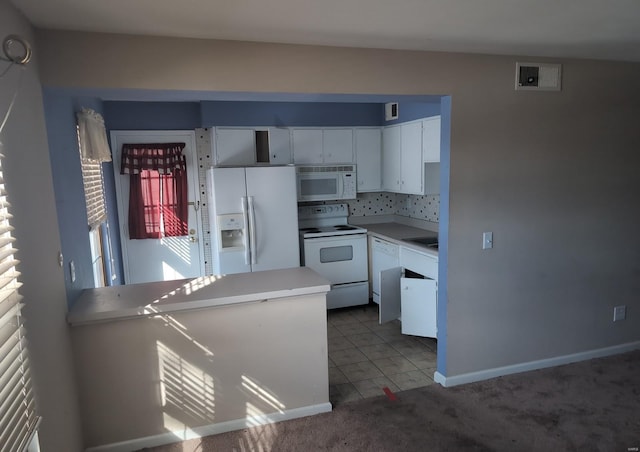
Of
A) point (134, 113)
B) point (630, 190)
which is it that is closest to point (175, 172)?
point (134, 113)

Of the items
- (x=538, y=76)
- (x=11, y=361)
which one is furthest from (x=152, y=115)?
(x=538, y=76)

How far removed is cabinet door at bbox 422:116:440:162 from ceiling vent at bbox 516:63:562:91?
94cm

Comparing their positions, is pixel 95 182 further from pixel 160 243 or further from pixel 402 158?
pixel 402 158

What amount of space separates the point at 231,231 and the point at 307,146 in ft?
4.15

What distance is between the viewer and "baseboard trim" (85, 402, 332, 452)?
2363 millimetres

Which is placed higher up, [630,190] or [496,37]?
[496,37]

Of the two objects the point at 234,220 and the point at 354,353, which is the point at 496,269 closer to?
the point at 354,353

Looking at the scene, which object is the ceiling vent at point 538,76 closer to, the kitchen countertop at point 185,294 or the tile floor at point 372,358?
the kitchen countertop at point 185,294

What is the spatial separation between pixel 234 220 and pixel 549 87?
2.79 metres

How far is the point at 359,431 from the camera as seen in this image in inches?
99.0

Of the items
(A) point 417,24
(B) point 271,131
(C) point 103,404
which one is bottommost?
(C) point 103,404

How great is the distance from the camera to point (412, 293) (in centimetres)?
367

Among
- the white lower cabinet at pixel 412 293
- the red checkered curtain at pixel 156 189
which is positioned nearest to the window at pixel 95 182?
the red checkered curtain at pixel 156 189

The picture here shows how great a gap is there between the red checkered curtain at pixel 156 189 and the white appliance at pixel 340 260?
136cm
